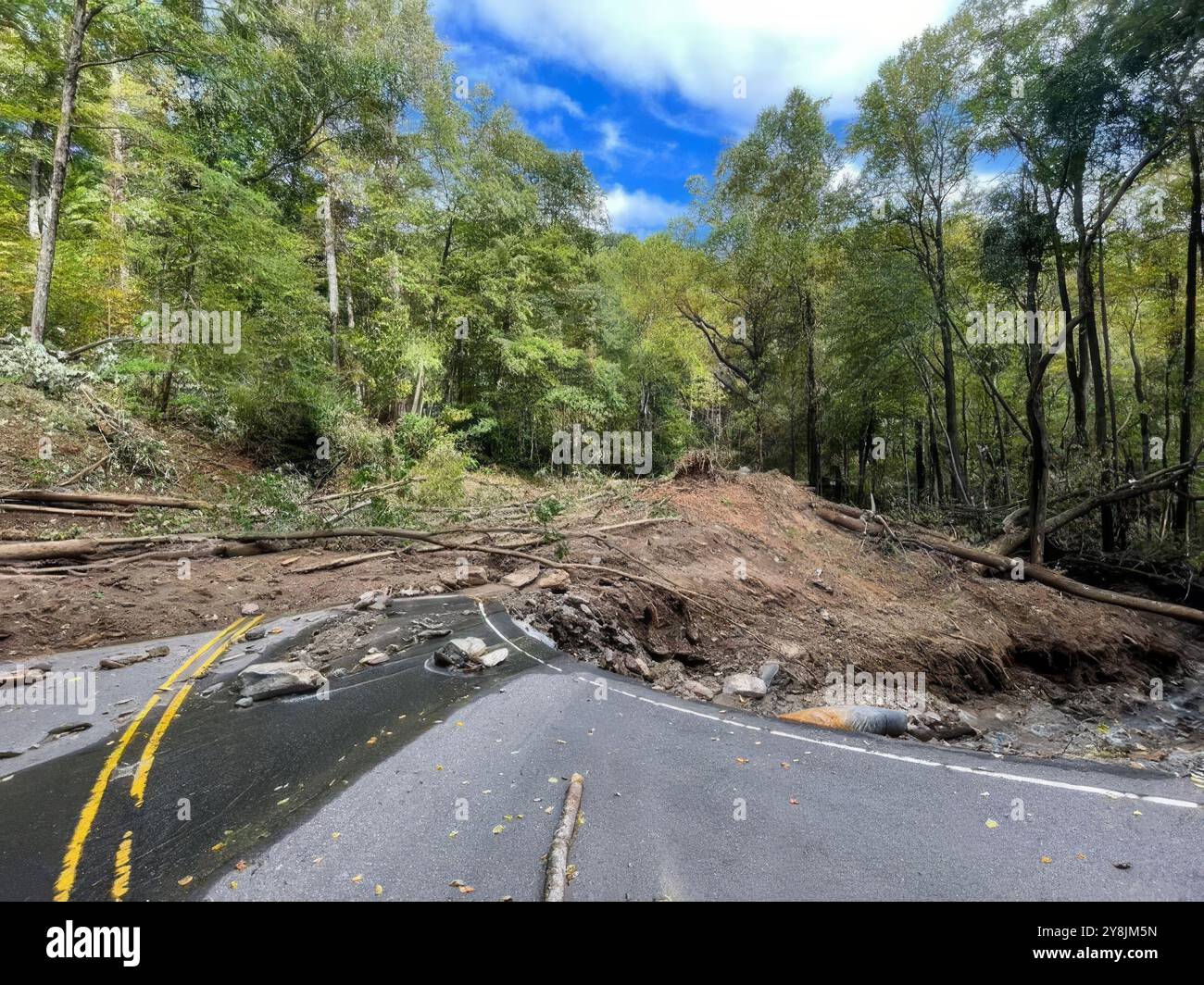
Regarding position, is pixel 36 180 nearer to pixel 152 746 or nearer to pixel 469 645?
pixel 152 746

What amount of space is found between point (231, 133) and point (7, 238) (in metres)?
5.98

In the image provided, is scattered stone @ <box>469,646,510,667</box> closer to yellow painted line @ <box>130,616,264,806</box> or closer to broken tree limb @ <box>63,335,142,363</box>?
yellow painted line @ <box>130,616,264,806</box>

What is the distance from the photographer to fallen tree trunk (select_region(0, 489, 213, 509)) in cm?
788

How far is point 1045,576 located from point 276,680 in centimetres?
1254

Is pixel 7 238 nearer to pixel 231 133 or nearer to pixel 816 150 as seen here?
pixel 231 133

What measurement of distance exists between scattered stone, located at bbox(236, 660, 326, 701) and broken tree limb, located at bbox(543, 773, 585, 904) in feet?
9.61

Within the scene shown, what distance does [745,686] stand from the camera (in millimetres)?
5574

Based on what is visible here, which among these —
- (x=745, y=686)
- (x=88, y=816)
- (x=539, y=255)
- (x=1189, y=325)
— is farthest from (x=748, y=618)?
(x=539, y=255)

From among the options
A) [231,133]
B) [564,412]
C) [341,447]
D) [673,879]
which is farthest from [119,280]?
[673,879]

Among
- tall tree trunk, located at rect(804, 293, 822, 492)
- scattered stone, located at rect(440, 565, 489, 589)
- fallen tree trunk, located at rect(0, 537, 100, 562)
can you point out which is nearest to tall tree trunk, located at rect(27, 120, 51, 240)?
fallen tree trunk, located at rect(0, 537, 100, 562)

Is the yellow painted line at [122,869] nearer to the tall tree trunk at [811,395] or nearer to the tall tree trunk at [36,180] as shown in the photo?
the tall tree trunk at [36,180]

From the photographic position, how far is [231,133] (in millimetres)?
13094

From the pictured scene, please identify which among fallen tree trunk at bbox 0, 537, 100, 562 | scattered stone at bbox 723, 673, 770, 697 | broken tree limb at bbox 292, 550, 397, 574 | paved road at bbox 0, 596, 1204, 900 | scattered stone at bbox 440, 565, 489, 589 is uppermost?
fallen tree trunk at bbox 0, 537, 100, 562

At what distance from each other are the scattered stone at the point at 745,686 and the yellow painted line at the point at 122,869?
16.1ft
